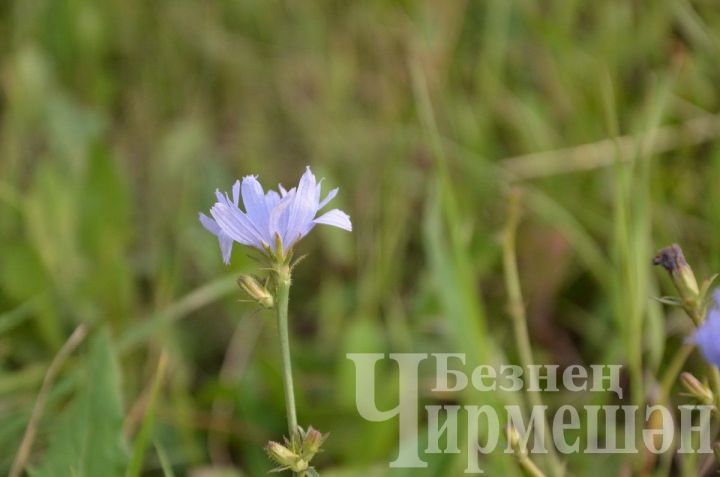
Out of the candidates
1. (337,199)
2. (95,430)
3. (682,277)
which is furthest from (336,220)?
(337,199)

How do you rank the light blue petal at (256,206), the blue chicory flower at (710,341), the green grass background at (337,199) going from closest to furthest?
1. the blue chicory flower at (710,341)
2. the light blue petal at (256,206)
3. the green grass background at (337,199)

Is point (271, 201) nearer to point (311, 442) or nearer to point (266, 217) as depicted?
point (266, 217)

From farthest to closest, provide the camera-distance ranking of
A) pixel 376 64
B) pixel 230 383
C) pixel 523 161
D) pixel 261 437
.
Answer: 1. pixel 376 64
2. pixel 523 161
3. pixel 230 383
4. pixel 261 437

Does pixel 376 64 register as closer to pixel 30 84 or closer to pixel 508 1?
pixel 508 1

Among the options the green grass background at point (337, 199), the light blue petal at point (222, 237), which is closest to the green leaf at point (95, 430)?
the green grass background at point (337, 199)

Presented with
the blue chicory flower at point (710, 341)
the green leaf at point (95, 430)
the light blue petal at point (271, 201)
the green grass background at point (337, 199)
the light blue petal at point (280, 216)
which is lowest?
the blue chicory flower at point (710, 341)

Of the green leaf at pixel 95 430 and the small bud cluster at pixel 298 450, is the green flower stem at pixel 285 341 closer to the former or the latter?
the small bud cluster at pixel 298 450

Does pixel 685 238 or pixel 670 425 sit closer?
pixel 670 425

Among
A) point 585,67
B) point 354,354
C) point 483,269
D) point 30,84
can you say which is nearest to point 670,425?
point 354,354
